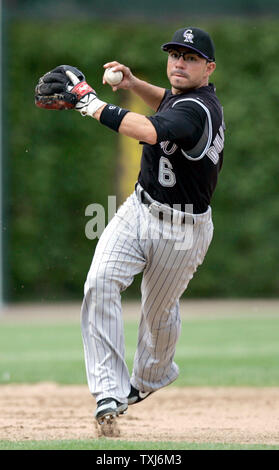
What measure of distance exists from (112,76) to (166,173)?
0.74m

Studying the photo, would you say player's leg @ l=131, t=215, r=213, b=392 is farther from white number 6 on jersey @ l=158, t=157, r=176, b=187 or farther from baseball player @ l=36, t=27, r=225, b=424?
white number 6 on jersey @ l=158, t=157, r=176, b=187

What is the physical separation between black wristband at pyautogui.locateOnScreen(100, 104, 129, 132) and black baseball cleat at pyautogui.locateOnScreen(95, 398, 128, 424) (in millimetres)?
1541

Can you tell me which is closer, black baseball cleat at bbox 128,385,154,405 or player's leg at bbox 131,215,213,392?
player's leg at bbox 131,215,213,392

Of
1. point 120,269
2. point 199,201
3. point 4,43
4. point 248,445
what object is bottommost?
point 248,445

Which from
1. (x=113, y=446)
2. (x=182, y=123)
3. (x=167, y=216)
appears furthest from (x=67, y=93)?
(x=113, y=446)

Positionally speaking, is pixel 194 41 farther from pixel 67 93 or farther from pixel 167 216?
pixel 167 216

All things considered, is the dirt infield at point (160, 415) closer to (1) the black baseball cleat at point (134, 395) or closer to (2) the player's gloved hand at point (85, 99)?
(1) the black baseball cleat at point (134, 395)

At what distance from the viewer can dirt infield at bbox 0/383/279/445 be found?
542cm

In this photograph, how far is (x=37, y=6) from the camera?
49.5 ft

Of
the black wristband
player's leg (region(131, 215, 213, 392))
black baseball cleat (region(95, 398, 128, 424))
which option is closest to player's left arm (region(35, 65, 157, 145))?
the black wristband

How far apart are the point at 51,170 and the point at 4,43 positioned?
2.24 metres

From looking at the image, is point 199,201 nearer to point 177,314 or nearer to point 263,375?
point 177,314

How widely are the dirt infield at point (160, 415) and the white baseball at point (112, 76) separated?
219 centimetres

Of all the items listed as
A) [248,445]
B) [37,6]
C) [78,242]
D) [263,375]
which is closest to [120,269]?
[248,445]
